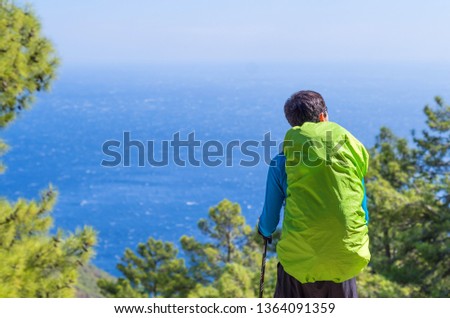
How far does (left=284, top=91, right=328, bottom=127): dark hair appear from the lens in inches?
72.2

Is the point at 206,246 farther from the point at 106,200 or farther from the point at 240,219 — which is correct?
the point at 106,200

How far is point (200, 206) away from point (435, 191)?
80.0m

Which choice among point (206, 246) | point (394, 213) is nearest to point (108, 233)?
point (206, 246)

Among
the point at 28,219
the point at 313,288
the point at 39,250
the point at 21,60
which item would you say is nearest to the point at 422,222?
the point at 39,250

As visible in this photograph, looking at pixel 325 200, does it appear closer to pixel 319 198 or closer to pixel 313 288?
pixel 319 198

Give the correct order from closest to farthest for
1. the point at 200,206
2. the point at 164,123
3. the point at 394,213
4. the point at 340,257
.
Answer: the point at 340,257 < the point at 394,213 < the point at 200,206 < the point at 164,123

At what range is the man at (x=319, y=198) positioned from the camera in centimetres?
174

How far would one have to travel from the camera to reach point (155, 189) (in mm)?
101625

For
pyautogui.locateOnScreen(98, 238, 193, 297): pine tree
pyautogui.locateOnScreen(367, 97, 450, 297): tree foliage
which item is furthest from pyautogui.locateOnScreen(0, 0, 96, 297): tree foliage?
pyautogui.locateOnScreen(98, 238, 193, 297): pine tree

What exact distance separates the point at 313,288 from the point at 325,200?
15.0 inches

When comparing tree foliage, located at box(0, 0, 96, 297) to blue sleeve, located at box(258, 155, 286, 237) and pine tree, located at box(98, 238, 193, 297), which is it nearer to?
blue sleeve, located at box(258, 155, 286, 237)

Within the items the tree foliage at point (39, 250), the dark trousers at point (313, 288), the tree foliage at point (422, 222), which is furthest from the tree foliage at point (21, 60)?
the tree foliage at point (422, 222)

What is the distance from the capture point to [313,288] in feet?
6.14

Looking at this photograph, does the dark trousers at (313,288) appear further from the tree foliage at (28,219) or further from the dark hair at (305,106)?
the tree foliage at (28,219)
